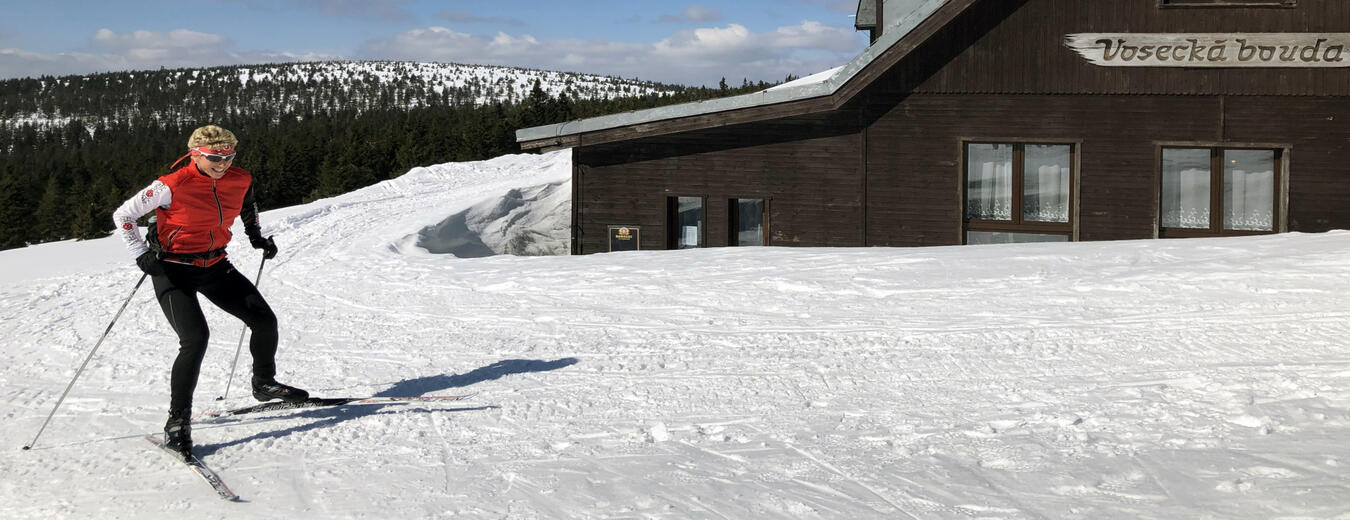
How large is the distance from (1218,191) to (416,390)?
464 inches

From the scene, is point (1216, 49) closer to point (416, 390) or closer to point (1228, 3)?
point (1228, 3)

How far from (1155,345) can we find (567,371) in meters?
4.15

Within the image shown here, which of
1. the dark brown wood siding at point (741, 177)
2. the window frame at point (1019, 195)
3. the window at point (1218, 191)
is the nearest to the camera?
the window at point (1218, 191)

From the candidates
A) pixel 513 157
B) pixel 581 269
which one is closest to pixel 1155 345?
pixel 581 269

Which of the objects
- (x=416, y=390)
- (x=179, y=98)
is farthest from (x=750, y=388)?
(x=179, y=98)

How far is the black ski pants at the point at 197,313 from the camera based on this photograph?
19.0 feet

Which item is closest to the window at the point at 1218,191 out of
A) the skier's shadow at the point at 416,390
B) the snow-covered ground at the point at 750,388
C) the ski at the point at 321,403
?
the snow-covered ground at the point at 750,388

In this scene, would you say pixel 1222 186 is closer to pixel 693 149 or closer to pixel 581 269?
pixel 693 149

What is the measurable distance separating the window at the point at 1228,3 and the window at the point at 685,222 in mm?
6881

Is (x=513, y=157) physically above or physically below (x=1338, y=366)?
above

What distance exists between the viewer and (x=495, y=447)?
5.82 meters

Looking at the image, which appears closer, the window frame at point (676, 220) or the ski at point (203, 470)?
the ski at point (203, 470)

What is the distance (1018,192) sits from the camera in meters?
15.3

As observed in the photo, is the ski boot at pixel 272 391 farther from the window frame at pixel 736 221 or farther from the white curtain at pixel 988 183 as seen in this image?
the white curtain at pixel 988 183
